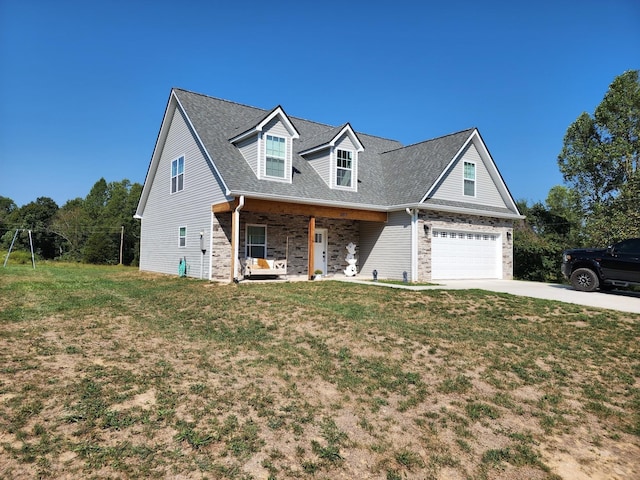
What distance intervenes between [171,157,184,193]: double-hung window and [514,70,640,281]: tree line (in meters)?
17.3

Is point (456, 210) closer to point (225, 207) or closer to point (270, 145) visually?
point (270, 145)

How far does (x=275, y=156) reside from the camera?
16484 millimetres

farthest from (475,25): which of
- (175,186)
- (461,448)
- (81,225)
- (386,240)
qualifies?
(81,225)

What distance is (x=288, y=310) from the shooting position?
9.73 meters

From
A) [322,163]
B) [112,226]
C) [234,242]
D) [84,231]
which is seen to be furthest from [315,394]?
[84,231]

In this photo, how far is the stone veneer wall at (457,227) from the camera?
1708 centimetres

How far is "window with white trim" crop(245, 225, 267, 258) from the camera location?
16.8 meters

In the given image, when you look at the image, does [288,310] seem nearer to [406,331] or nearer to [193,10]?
[406,331]

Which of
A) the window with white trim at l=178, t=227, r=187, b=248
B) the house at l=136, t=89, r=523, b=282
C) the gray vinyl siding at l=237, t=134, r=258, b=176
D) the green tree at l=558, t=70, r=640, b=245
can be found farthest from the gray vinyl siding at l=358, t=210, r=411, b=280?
the green tree at l=558, t=70, r=640, b=245

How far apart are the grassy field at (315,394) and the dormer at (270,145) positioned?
25.7ft

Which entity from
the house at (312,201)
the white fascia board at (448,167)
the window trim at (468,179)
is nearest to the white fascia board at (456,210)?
the house at (312,201)

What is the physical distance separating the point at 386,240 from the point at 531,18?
404 inches

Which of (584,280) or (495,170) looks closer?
(584,280)

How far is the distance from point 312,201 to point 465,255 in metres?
7.90
